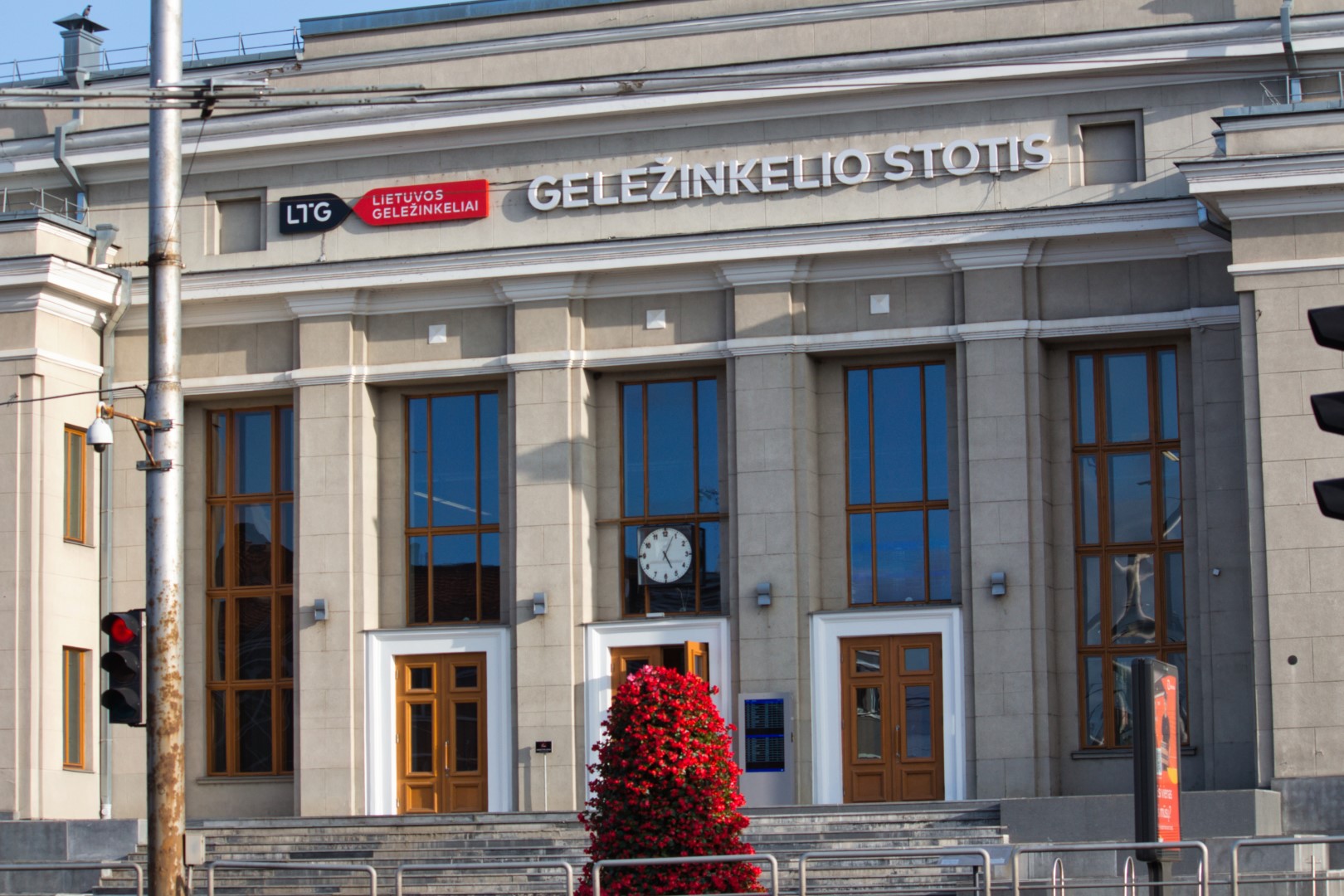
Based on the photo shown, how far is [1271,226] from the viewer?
90.3ft

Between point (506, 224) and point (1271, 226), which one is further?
point (506, 224)


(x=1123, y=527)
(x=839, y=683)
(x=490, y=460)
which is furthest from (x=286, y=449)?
(x=1123, y=527)

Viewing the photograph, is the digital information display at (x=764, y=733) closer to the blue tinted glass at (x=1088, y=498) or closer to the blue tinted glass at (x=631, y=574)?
the blue tinted glass at (x=631, y=574)

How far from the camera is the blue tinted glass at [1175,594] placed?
98.0 ft

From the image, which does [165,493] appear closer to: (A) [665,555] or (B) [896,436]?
(A) [665,555]

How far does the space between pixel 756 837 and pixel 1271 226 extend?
10.9m

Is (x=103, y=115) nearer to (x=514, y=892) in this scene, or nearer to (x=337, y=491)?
(x=337, y=491)

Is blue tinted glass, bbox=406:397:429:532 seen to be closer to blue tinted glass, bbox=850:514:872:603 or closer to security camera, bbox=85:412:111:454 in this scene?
blue tinted glass, bbox=850:514:872:603

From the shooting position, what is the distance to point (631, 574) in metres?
32.0

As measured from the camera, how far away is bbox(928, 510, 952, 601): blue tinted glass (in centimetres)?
3078

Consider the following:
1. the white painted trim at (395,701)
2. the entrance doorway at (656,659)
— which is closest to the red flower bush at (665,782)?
the entrance doorway at (656,659)

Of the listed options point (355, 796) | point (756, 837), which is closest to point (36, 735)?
point (355, 796)

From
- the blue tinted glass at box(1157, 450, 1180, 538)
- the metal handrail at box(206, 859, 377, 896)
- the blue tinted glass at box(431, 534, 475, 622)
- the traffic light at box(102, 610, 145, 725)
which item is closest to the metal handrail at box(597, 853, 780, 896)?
the metal handrail at box(206, 859, 377, 896)

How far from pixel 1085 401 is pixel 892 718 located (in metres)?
5.64
